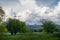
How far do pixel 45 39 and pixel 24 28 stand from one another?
621 millimetres

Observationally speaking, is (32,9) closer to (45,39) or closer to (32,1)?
(32,1)

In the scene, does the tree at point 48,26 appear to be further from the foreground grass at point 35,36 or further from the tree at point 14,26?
the tree at point 14,26

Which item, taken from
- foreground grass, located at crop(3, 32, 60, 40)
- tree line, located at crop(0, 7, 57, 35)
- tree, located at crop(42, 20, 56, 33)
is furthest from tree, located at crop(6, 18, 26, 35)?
tree, located at crop(42, 20, 56, 33)

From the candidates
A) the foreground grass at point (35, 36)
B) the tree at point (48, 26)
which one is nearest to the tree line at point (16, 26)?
the tree at point (48, 26)

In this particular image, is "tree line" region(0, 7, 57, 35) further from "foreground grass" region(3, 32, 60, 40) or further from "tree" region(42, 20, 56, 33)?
"foreground grass" region(3, 32, 60, 40)

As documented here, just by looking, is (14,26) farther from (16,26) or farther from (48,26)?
(48,26)

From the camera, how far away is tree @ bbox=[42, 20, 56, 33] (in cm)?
301

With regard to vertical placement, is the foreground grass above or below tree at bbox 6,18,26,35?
below

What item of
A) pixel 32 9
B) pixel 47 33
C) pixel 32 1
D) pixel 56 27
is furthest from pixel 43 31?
pixel 32 1

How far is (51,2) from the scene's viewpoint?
10.3 feet

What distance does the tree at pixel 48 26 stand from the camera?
301 centimetres

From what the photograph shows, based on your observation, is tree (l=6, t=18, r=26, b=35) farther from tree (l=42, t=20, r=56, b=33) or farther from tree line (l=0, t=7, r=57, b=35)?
tree (l=42, t=20, r=56, b=33)

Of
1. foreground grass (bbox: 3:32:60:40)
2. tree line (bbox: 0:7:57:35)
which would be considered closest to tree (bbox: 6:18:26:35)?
tree line (bbox: 0:7:57:35)

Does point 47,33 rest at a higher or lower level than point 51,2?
lower
